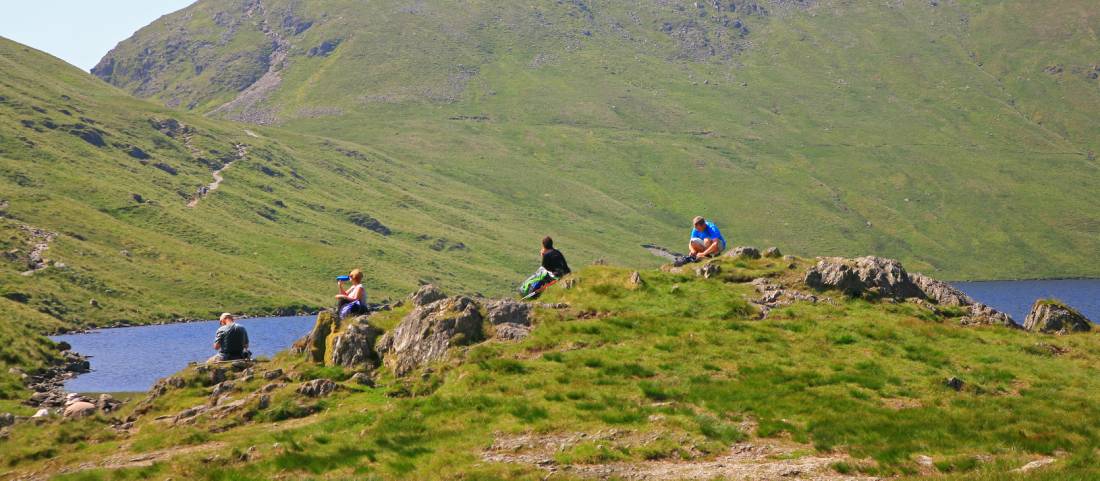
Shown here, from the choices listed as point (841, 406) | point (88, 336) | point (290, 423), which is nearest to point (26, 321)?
point (88, 336)

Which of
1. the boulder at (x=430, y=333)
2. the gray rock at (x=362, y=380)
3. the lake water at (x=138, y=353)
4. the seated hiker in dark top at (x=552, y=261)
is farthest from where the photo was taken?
the lake water at (x=138, y=353)

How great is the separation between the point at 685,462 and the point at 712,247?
2471 centimetres

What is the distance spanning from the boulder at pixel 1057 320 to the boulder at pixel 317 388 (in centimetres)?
2948

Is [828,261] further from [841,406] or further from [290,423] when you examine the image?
[290,423]

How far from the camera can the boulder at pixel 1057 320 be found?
135ft

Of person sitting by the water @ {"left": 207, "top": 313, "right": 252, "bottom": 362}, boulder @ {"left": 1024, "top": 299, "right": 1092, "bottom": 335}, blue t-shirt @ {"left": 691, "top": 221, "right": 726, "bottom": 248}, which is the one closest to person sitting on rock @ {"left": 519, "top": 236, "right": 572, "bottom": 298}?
blue t-shirt @ {"left": 691, "top": 221, "right": 726, "bottom": 248}

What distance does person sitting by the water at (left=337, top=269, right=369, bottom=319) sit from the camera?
4231 centimetres

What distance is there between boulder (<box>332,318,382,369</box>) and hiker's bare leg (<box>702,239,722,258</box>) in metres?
18.4

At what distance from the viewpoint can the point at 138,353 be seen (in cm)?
15650

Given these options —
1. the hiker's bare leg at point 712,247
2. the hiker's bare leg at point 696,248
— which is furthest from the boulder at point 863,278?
the hiker's bare leg at point 696,248

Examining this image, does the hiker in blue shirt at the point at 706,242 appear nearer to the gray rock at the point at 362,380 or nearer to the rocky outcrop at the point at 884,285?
the rocky outcrop at the point at 884,285

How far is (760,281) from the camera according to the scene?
44.0 m

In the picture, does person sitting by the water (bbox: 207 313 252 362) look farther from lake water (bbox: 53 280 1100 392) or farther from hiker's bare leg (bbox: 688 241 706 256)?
lake water (bbox: 53 280 1100 392)

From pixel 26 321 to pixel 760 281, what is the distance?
558 ft
